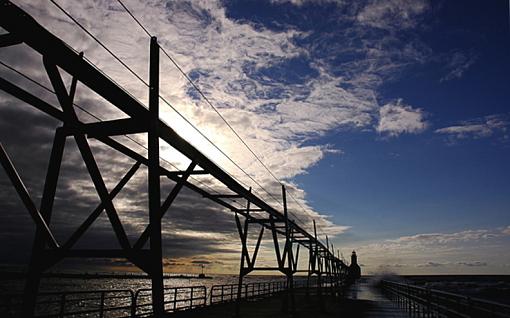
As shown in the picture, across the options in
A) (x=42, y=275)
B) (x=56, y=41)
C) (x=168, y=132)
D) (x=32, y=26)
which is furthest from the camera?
(x=168, y=132)

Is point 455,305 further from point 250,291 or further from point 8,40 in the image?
point 250,291

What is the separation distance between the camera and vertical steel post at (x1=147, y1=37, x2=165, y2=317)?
7.18 meters

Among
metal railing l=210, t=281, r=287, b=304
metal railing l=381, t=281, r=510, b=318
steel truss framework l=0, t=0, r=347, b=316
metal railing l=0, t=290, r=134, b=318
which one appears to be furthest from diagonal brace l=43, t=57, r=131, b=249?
metal railing l=210, t=281, r=287, b=304

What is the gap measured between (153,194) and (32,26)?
3.58m

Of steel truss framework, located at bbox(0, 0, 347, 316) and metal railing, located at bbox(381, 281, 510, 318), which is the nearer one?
steel truss framework, located at bbox(0, 0, 347, 316)

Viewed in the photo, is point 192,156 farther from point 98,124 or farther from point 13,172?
point 13,172

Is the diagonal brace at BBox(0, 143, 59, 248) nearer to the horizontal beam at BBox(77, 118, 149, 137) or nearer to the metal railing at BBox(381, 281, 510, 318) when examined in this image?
the horizontal beam at BBox(77, 118, 149, 137)

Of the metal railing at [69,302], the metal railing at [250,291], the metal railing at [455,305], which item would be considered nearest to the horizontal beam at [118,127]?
the metal railing at [69,302]

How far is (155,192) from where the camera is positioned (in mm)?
7699

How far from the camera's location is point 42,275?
6.92 meters

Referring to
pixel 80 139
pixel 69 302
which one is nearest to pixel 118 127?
pixel 80 139

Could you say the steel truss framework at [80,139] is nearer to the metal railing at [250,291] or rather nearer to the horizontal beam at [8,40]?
the horizontal beam at [8,40]

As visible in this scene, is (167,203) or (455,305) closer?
(167,203)

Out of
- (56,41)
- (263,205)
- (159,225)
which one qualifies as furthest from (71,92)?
(263,205)
